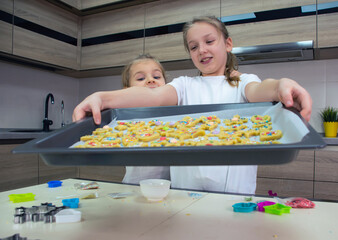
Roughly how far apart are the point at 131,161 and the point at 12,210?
18.4 inches

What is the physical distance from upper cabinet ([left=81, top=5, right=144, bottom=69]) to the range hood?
1.06 m

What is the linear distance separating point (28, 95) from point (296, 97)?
9.56 ft

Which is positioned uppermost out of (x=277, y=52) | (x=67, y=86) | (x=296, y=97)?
(x=277, y=52)

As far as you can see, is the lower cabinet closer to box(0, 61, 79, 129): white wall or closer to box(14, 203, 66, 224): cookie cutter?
box(0, 61, 79, 129): white wall

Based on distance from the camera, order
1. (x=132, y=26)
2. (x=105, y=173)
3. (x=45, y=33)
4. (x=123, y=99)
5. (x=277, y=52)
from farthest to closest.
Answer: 1. (x=132, y=26)
2. (x=45, y=33)
3. (x=105, y=173)
4. (x=277, y=52)
5. (x=123, y=99)

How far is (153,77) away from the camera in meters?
1.47

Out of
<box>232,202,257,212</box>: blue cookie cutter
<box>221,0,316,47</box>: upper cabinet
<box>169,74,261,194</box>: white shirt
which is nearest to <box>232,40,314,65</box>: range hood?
<box>221,0,316,47</box>: upper cabinet

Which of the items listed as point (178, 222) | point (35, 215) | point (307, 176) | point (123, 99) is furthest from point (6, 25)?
point (307, 176)

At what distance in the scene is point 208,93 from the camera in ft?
3.98

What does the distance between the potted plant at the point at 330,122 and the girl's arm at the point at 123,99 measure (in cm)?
168

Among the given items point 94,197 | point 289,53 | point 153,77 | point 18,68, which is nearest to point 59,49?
point 18,68

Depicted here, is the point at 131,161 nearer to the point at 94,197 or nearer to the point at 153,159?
the point at 153,159

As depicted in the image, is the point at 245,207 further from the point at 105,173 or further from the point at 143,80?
the point at 105,173

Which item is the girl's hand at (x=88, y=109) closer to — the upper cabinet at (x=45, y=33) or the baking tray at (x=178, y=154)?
the baking tray at (x=178, y=154)
